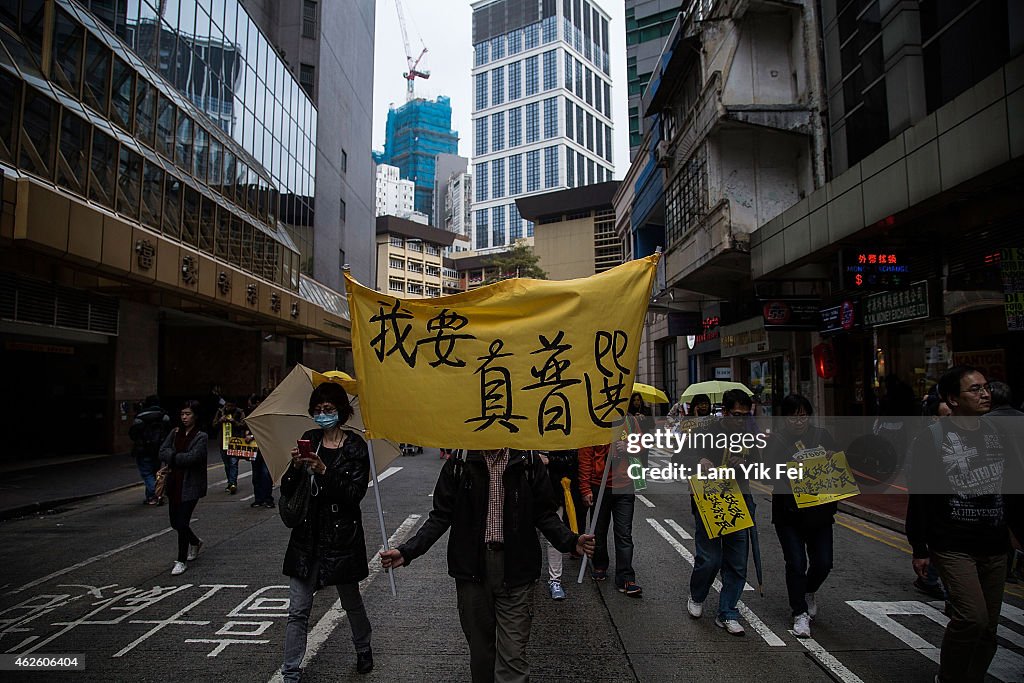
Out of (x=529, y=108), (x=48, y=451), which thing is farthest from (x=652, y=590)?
(x=529, y=108)

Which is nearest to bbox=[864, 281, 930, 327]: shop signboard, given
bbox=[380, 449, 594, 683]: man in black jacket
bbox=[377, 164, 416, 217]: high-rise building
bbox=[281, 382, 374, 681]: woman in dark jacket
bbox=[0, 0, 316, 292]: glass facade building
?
bbox=[380, 449, 594, 683]: man in black jacket

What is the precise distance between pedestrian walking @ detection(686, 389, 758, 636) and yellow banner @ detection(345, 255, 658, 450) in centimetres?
167

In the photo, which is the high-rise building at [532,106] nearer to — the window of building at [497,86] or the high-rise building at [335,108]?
the window of building at [497,86]

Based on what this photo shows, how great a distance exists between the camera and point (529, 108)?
150m

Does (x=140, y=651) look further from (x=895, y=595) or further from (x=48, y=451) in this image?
(x=48, y=451)

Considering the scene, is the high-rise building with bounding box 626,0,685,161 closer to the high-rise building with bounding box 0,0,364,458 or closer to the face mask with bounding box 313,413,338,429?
the high-rise building with bounding box 0,0,364,458

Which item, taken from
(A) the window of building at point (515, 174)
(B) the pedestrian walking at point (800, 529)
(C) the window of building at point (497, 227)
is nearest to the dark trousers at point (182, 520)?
(B) the pedestrian walking at point (800, 529)

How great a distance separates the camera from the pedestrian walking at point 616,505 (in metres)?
5.97

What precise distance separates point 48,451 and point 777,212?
22118 mm

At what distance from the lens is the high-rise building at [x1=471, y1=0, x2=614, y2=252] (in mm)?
145875

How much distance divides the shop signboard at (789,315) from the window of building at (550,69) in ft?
479

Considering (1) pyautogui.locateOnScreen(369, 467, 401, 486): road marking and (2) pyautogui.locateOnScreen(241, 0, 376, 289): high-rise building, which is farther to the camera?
(2) pyautogui.locateOnScreen(241, 0, 376, 289): high-rise building

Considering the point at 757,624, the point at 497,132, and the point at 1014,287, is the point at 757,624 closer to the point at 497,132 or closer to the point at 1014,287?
the point at 1014,287

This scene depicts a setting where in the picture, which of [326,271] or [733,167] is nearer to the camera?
[733,167]
